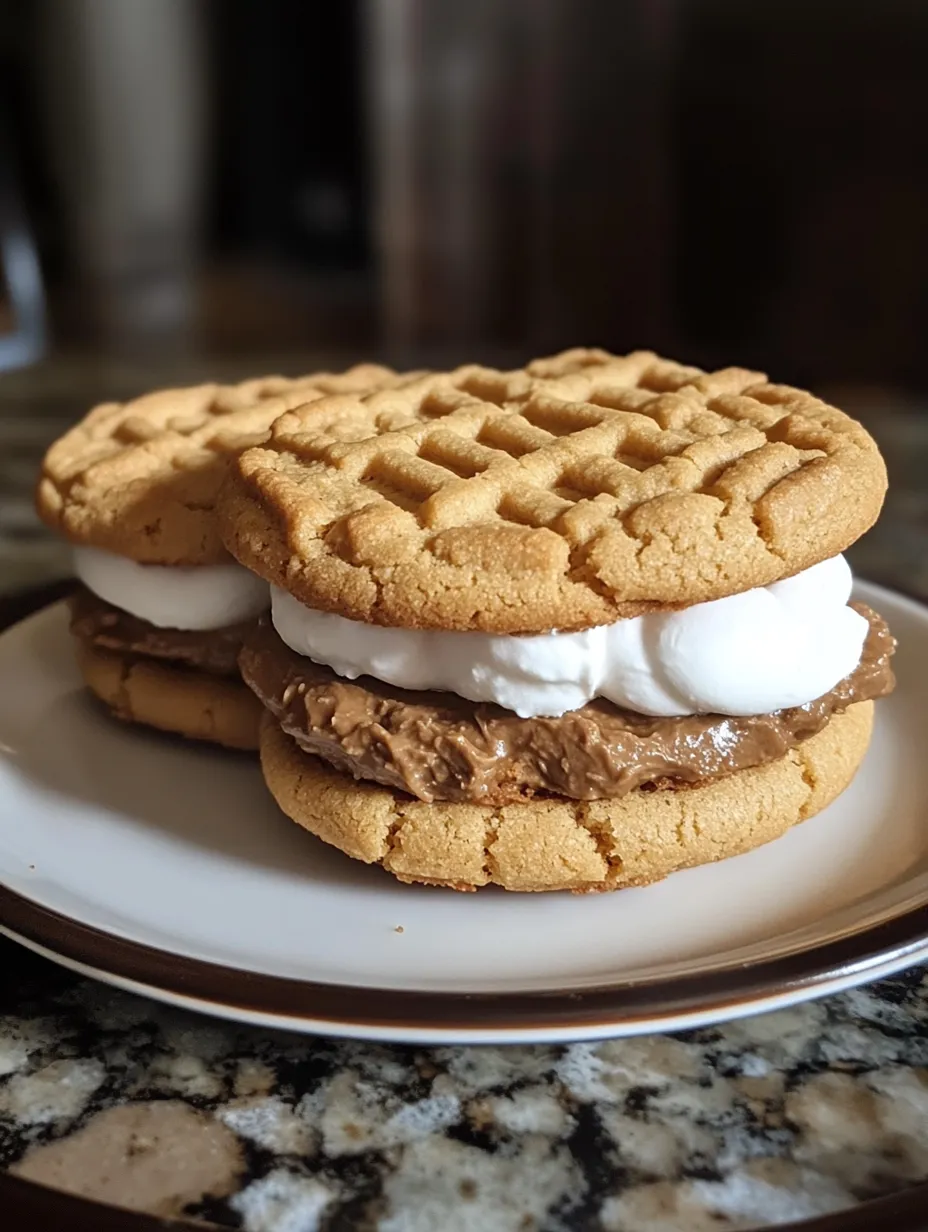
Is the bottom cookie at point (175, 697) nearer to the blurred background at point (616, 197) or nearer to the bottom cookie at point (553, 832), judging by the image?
the bottom cookie at point (553, 832)

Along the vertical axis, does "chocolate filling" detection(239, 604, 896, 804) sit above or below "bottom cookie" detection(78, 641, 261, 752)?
above

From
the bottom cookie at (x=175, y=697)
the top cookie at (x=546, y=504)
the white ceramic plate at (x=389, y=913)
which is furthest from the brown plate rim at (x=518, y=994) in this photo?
the bottom cookie at (x=175, y=697)

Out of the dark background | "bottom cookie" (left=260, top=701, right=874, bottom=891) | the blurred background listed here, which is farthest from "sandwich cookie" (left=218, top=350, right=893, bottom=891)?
the dark background

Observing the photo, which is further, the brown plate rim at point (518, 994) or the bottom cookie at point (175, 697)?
the bottom cookie at point (175, 697)

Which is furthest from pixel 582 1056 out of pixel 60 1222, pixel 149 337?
pixel 149 337

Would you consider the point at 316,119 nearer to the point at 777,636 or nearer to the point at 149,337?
the point at 149,337

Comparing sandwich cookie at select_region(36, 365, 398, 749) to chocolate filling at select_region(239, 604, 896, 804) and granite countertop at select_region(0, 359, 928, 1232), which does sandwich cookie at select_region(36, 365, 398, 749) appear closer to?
chocolate filling at select_region(239, 604, 896, 804)
